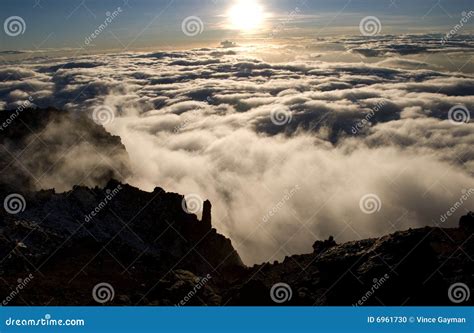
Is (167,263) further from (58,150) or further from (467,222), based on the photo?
(58,150)

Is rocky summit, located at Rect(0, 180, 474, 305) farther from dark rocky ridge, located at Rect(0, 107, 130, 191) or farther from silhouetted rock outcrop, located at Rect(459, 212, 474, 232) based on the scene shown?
dark rocky ridge, located at Rect(0, 107, 130, 191)

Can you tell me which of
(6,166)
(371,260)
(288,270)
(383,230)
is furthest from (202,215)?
(383,230)

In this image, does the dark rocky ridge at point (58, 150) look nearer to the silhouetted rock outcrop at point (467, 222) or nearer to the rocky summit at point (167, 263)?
the rocky summit at point (167, 263)

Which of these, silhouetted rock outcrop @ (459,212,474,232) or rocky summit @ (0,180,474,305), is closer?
rocky summit @ (0,180,474,305)

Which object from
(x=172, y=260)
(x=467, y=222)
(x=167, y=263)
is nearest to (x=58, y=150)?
(x=172, y=260)

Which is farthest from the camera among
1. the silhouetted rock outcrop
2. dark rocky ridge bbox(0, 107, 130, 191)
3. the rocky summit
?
dark rocky ridge bbox(0, 107, 130, 191)

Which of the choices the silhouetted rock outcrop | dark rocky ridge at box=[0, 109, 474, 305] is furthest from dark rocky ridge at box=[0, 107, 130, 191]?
the silhouetted rock outcrop

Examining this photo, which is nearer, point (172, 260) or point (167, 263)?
point (167, 263)


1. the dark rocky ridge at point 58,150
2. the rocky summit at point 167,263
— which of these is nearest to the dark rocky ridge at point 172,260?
the rocky summit at point 167,263
